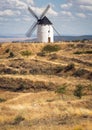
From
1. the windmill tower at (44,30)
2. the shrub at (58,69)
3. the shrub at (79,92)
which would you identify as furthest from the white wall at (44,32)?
the shrub at (79,92)

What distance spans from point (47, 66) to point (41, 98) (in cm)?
1809

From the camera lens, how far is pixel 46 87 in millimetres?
57969

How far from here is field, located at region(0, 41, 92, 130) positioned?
104 ft

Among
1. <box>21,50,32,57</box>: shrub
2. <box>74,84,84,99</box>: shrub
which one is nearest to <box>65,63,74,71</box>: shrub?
<box>74,84,84,99</box>: shrub

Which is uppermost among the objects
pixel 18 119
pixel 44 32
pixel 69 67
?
pixel 44 32

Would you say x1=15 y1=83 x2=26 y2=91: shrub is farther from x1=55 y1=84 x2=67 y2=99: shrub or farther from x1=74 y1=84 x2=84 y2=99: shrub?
x1=74 y1=84 x2=84 y2=99: shrub

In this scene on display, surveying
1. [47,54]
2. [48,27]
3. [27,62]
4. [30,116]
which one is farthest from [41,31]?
[30,116]

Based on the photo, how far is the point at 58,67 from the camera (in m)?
65.5

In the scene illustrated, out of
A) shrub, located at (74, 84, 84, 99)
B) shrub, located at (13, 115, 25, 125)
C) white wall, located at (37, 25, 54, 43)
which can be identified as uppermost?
white wall, located at (37, 25, 54, 43)

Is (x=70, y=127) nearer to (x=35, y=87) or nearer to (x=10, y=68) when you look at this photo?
(x=35, y=87)

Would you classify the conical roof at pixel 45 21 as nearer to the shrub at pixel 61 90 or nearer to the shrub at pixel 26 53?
the shrub at pixel 26 53

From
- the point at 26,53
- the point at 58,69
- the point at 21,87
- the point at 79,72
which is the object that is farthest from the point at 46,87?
the point at 26,53

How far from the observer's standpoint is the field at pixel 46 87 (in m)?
31.8

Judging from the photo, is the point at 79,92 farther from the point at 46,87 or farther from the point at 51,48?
the point at 51,48
